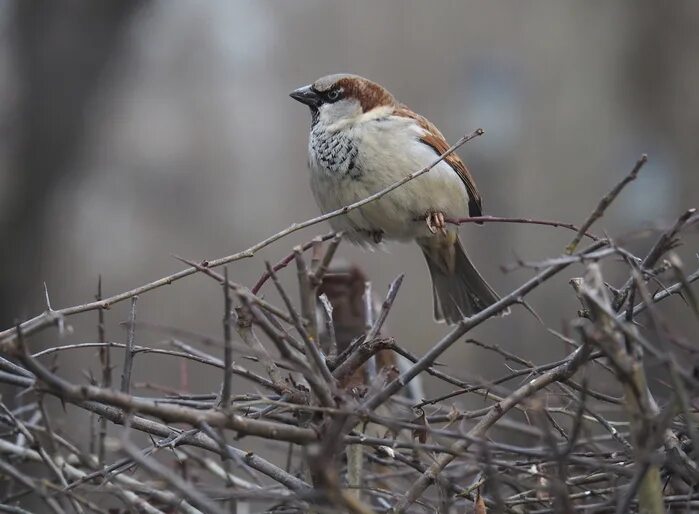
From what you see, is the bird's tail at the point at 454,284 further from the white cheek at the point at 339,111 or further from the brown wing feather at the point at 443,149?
the white cheek at the point at 339,111

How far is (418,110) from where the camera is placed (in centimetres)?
892

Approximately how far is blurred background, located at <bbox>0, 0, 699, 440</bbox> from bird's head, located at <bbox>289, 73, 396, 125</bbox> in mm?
2109

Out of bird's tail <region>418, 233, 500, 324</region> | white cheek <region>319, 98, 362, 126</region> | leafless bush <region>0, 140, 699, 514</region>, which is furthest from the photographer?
bird's tail <region>418, 233, 500, 324</region>

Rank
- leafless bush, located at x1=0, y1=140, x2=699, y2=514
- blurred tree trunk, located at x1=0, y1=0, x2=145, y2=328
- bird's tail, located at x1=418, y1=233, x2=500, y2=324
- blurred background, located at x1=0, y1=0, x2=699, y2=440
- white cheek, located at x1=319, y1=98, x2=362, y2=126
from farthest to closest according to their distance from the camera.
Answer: blurred background, located at x1=0, y1=0, x2=699, y2=440 < blurred tree trunk, located at x1=0, y1=0, x2=145, y2=328 < bird's tail, located at x1=418, y1=233, x2=500, y2=324 < white cheek, located at x1=319, y1=98, x2=362, y2=126 < leafless bush, located at x1=0, y1=140, x2=699, y2=514

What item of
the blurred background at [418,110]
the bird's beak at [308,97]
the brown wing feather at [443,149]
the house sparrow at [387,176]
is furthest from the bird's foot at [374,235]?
the blurred background at [418,110]

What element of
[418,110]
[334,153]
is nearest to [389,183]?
[334,153]

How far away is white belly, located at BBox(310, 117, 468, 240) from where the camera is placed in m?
2.50

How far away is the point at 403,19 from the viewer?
1020cm

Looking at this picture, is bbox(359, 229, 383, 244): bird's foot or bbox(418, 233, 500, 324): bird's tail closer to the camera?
bbox(359, 229, 383, 244): bird's foot

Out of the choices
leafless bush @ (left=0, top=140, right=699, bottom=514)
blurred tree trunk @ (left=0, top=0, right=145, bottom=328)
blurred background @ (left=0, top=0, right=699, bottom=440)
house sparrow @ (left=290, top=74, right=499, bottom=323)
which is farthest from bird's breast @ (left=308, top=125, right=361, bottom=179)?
blurred background @ (left=0, top=0, right=699, bottom=440)

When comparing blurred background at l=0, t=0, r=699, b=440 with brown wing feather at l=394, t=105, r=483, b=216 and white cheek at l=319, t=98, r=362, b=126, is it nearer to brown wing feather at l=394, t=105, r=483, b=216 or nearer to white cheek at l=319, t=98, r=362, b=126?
brown wing feather at l=394, t=105, r=483, b=216

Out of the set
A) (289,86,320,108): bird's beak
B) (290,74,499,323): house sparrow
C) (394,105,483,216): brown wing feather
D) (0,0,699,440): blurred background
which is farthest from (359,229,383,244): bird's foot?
(0,0,699,440): blurred background

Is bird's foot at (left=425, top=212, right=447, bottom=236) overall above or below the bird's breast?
below

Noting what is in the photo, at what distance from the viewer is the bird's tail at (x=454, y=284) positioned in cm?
287
